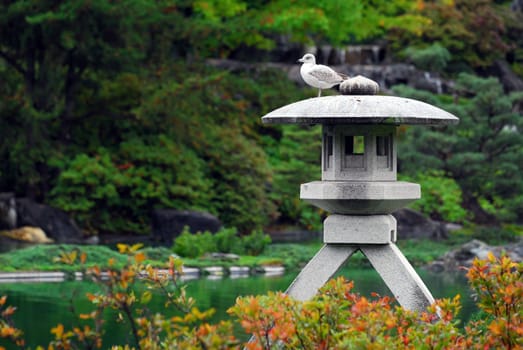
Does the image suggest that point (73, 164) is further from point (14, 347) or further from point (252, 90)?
point (14, 347)

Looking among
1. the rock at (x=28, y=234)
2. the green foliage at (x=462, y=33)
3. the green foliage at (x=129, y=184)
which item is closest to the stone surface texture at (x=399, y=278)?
the rock at (x=28, y=234)

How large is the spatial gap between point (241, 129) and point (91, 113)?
4.68 meters

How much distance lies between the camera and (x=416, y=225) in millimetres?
26328

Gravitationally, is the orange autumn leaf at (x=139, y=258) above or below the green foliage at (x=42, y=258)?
above

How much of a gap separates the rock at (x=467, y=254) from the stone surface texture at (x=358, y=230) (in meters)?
11.8

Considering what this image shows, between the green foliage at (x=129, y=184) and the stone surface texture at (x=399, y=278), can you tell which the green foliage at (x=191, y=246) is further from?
the stone surface texture at (x=399, y=278)

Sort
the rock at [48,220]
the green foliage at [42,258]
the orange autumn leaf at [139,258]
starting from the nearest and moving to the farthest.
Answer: the orange autumn leaf at [139,258] → the green foliage at [42,258] → the rock at [48,220]

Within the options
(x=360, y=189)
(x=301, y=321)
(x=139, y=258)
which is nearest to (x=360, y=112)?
(x=360, y=189)

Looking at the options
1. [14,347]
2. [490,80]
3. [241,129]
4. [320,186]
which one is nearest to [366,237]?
[320,186]

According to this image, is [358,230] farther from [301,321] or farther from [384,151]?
[301,321]

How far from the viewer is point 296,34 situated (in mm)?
31953

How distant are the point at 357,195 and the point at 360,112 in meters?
0.65

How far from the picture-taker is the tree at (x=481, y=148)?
78.6 feet

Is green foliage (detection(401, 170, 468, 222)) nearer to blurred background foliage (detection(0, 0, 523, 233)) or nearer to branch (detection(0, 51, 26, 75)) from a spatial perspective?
blurred background foliage (detection(0, 0, 523, 233))
